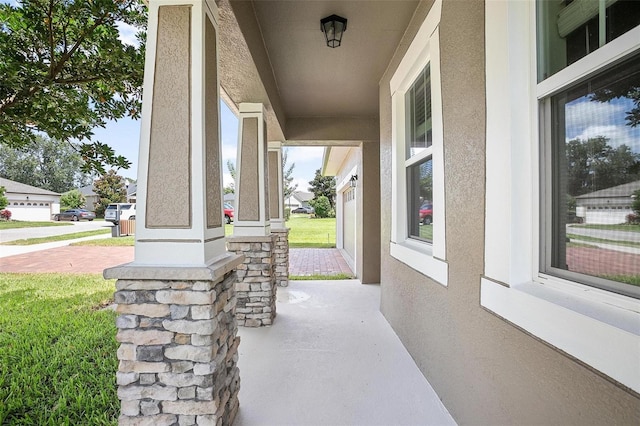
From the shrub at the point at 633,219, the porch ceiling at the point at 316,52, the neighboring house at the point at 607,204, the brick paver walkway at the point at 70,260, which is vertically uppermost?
the porch ceiling at the point at 316,52

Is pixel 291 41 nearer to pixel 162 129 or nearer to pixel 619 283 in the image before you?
pixel 162 129

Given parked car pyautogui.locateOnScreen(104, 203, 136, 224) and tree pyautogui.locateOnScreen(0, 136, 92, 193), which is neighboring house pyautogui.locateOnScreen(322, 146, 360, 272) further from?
parked car pyautogui.locateOnScreen(104, 203, 136, 224)

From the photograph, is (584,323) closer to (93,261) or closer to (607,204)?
(607,204)

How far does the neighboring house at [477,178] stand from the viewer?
1.20 m

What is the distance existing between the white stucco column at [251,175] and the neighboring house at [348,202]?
2920 mm

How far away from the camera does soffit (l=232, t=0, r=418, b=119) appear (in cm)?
301

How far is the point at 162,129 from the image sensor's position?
2031mm

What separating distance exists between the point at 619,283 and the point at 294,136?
583cm

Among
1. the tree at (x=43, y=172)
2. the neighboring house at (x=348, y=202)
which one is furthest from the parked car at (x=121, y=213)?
the neighboring house at (x=348, y=202)

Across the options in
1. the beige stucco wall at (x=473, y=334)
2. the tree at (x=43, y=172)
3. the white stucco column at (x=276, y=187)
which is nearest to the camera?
the beige stucco wall at (x=473, y=334)

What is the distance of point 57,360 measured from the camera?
329 centimetres

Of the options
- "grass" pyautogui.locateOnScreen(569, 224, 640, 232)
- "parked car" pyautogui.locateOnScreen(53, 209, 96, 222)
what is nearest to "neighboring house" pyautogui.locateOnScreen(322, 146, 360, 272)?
"grass" pyautogui.locateOnScreen(569, 224, 640, 232)

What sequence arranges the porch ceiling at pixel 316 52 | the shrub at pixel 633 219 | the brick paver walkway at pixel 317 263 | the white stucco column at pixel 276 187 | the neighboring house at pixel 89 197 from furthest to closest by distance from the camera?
the neighboring house at pixel 89 197, the brick paver walkway at pixel 317 263, the white stucco column at pixel 276 187, the porch ceiling at pixel 316 52, the shrub at pixel 633 219

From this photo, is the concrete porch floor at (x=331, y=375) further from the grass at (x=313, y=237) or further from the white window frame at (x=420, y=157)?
the grass at (x=313, y=237)
